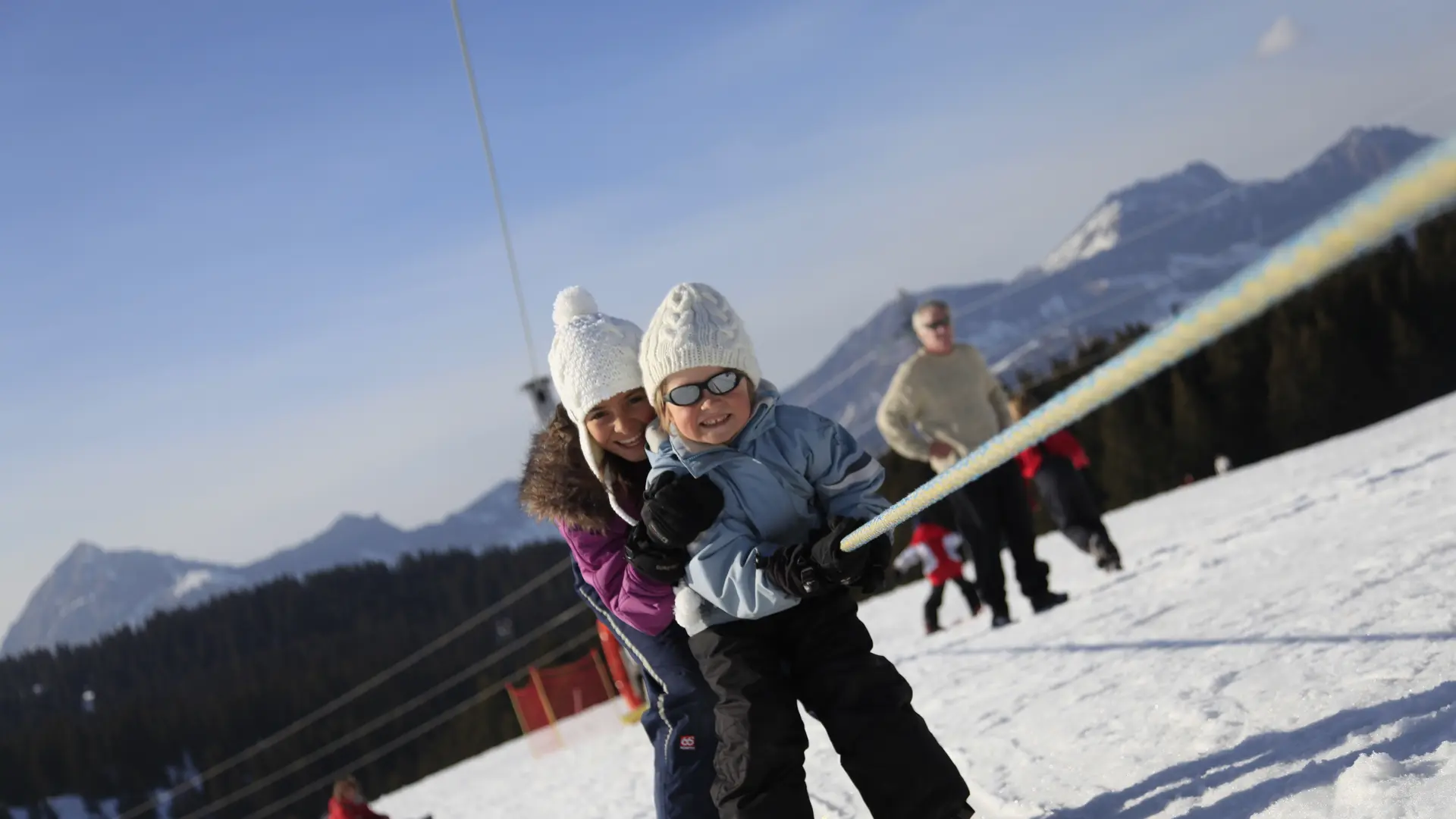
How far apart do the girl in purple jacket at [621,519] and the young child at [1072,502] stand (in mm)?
3862

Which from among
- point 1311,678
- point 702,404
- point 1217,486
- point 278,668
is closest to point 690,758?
point 702,404

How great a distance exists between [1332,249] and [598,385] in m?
2.06

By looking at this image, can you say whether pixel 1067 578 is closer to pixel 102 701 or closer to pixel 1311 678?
pixel 1311 678

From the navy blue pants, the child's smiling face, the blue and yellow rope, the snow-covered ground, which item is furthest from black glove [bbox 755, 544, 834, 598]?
the snow-covered ground

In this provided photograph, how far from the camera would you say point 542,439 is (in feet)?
10.4

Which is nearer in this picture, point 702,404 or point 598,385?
point 702,404

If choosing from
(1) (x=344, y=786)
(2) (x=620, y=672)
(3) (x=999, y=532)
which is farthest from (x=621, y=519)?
(2) (x=620, y=672)

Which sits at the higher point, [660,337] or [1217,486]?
[660,337]

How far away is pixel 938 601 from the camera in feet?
25.0

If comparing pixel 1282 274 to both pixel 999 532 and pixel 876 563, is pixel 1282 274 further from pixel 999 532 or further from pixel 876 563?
pixel 999 532

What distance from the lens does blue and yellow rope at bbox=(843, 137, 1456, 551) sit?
93 cm

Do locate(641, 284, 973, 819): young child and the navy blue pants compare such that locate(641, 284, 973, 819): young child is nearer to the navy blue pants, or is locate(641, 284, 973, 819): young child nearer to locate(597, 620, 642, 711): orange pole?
the navy blue pants

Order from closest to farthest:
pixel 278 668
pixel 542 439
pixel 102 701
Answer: pixel 542 439, pixel 278 668, pixel 102 701

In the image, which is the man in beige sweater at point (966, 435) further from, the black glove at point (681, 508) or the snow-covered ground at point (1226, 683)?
the black glove at point (681, 508)
